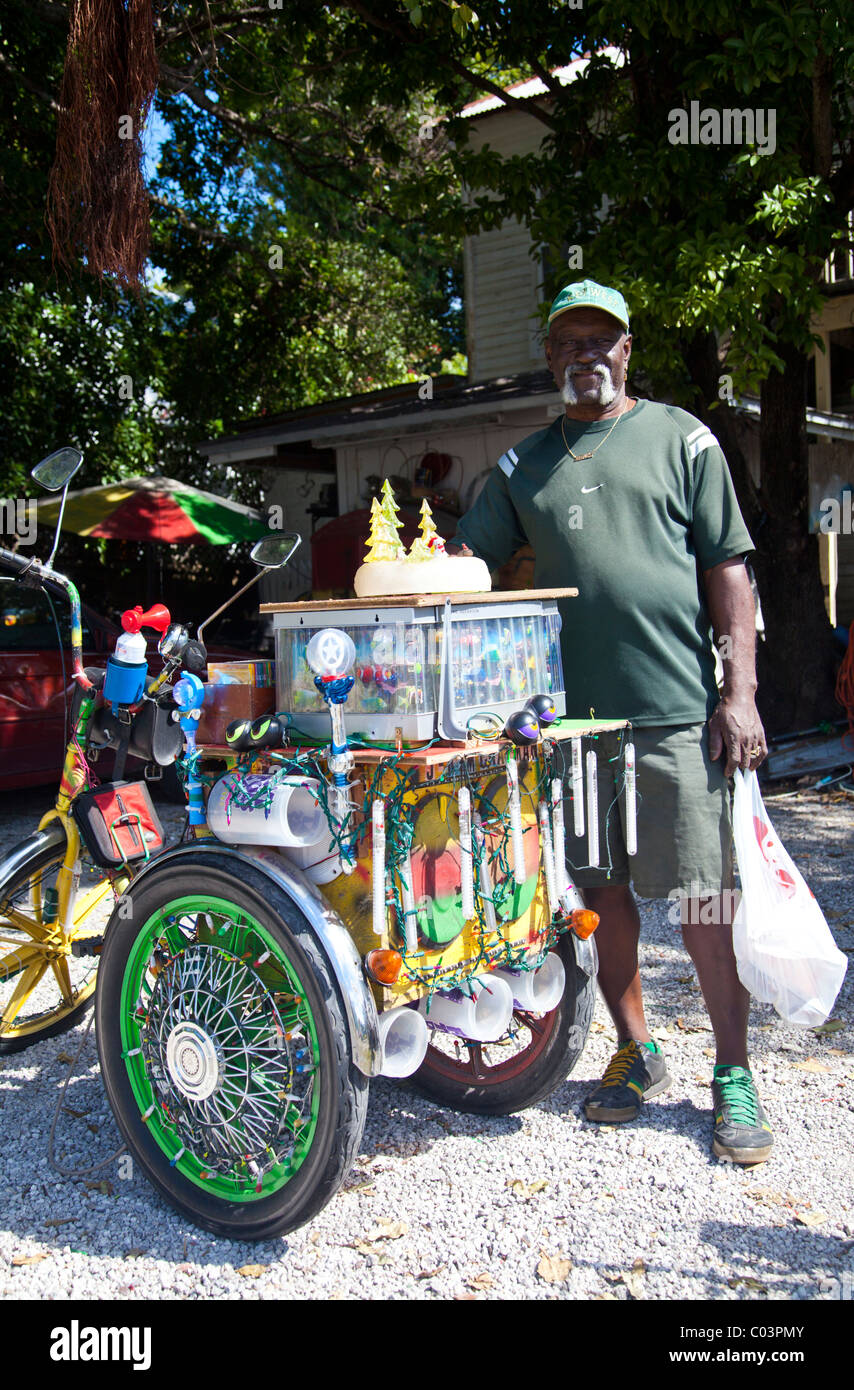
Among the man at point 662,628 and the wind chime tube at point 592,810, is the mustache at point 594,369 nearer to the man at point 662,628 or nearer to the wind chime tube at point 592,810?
the man at point 662,628

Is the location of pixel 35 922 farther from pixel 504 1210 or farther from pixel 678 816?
pixel 678 816

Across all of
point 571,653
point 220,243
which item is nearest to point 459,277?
point 220,243

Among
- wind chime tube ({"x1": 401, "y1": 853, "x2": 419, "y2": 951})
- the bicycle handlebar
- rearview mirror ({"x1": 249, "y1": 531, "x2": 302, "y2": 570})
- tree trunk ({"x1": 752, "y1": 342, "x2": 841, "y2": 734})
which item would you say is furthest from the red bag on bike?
tree trunk ({"x1": 752, "y1": 342, "x2": 841, "y2": 734})

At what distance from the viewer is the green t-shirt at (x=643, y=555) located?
288 centimetres

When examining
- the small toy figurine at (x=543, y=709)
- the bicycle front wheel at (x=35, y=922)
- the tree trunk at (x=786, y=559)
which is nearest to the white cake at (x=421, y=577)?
the small toy figurine at (x=543, y=709)

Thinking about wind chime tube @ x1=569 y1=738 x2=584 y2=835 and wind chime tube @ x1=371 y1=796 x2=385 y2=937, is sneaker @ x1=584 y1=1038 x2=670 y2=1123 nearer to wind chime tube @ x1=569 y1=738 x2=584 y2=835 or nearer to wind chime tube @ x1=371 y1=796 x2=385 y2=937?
wind chime tube @ x1=569 y1=738 x2=584 y2=835

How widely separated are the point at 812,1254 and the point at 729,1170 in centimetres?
40

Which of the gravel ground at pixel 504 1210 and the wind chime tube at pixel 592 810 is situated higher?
the wind chime tube at pixel 592 810

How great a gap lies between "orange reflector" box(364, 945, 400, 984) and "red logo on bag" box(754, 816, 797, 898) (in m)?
1.12

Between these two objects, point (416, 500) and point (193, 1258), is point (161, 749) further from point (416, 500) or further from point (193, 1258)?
point (416, 500)

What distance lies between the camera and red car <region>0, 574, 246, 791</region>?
717cm

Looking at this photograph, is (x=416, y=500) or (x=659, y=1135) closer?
(x=659, y=1135)

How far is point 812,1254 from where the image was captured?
7.89 feet

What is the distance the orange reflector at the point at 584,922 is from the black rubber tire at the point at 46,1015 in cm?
153
